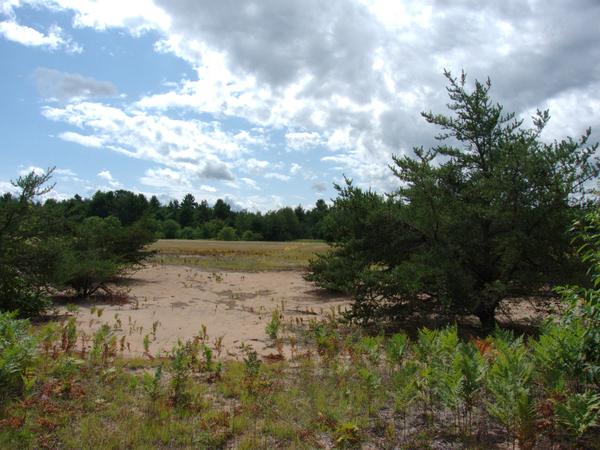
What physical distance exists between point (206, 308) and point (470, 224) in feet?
25.7

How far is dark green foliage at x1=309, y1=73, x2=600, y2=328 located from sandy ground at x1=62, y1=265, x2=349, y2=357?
2648mm

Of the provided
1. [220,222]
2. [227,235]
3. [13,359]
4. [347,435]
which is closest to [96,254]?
[13,359]

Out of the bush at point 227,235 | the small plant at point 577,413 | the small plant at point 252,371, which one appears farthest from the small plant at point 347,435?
the bush at point 227,235

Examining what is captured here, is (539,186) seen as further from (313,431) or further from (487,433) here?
(313,431)

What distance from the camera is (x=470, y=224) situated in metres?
9.63

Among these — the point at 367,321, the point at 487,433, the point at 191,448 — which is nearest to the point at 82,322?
the point at 367,321

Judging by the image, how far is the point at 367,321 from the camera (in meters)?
10.1

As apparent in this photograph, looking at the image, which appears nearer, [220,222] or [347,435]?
[347,435]

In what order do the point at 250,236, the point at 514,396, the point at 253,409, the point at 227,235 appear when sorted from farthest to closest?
the point at 250,236 < the point at 227,235 < the point at 253,409 < the point at 514,396

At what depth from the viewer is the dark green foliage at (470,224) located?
859cm

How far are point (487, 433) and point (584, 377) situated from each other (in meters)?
1.07

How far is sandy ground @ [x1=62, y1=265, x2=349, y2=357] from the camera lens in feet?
30.2

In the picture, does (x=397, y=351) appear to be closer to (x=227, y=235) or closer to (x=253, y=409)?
(x=253, y=409)

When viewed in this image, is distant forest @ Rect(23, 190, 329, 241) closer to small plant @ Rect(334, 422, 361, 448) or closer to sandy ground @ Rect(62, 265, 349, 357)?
sandy ground @ Rect(62, 265, 349, 357)
